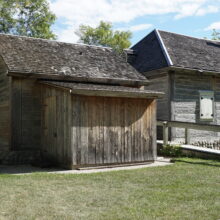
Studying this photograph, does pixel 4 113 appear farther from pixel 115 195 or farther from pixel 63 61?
pixel 115 195

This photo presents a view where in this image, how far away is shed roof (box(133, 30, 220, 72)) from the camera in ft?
53.2

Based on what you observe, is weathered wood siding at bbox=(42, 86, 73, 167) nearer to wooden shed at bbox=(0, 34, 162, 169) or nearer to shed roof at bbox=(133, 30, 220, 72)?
wooden shed at bbox=(0, 34, 162, 169)

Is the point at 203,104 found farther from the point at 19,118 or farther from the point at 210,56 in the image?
the point at 19,118

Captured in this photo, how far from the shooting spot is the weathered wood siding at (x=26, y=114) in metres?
11.5

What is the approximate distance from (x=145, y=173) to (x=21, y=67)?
19.0 ft

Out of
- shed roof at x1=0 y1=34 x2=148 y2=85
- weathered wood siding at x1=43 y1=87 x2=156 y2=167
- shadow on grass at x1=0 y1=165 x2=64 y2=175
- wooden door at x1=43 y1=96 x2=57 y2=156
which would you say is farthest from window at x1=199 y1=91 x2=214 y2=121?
shadow on grass at x1=0 y1=165 x2=64 y2=175

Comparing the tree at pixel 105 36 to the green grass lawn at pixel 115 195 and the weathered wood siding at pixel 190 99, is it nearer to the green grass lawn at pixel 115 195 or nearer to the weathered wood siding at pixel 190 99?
the weathered wood siding at pixel 190 99

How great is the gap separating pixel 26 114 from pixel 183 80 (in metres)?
8.08

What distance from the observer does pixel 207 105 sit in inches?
659

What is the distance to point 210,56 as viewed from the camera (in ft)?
59.3

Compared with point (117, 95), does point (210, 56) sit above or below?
above

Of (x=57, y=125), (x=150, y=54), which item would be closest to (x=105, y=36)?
(x=150, y=54)

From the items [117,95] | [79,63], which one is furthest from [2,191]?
[79,63]

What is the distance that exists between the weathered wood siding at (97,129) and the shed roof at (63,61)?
1318 millimetres
